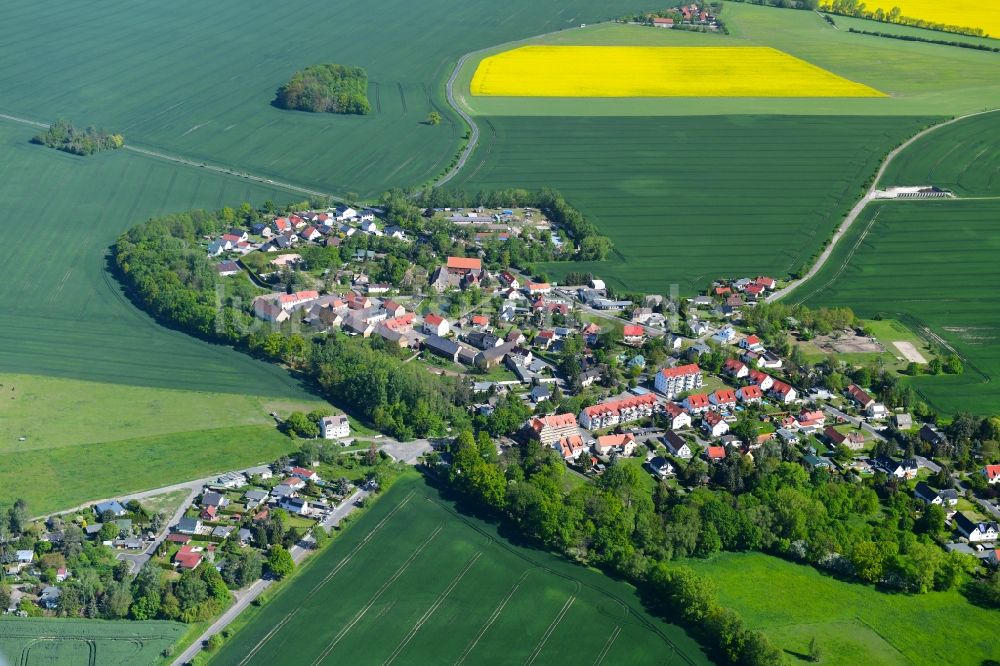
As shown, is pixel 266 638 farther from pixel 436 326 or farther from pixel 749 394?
pixel 749 394

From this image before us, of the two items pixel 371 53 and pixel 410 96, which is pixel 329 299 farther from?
pixel 371 53

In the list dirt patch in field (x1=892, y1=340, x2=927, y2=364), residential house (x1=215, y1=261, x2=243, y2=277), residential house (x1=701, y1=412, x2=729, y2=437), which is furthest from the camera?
residential house (x1=215, y1=261, x2=243, y2=277)

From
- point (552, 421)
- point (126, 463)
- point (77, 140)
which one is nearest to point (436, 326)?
point (552, 421)

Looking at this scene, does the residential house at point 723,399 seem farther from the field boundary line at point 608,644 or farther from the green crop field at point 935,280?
the field boundary line at point 608,644

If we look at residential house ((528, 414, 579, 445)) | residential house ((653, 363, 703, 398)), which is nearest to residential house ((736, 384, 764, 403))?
residential house ((653, 363, 703, 398))

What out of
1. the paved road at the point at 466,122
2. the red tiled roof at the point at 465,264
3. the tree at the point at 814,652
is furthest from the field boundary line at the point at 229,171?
the tree at the point at 814,652

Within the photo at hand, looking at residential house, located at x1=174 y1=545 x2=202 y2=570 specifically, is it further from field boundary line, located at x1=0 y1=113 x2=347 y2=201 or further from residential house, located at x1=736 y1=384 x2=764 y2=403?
field boundary line, located at x1=0 y1=113 x2=347 y2=201
